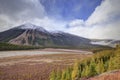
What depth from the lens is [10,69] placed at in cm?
4341

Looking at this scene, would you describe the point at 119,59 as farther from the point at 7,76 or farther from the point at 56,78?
the point at 7,76

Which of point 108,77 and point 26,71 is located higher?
point 108,77

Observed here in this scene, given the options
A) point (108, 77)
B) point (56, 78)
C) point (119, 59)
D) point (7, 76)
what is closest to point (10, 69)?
point (7, 76)

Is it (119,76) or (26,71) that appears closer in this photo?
(119,76)

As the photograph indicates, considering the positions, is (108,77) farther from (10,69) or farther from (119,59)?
(10,69)

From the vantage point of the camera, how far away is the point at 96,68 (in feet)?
120

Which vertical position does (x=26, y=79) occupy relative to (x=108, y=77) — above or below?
below

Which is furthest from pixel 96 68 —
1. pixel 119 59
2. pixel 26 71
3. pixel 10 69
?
pixel 10 69

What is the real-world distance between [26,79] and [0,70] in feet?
24.0

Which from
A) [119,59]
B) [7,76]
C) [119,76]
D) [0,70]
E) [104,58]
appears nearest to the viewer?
[119,76]

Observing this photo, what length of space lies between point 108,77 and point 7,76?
3012 centimetres

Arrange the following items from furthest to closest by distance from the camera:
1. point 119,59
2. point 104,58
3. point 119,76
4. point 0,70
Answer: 1. point 104,58
2. point 0,70
3. point 119,59
4. point 119,76

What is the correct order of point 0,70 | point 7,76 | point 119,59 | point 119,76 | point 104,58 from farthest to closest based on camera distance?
point 104,58
point 0,70
point 7,76
point 119,59
point 119,76

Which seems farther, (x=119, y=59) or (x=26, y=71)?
(x=26, y=71)
